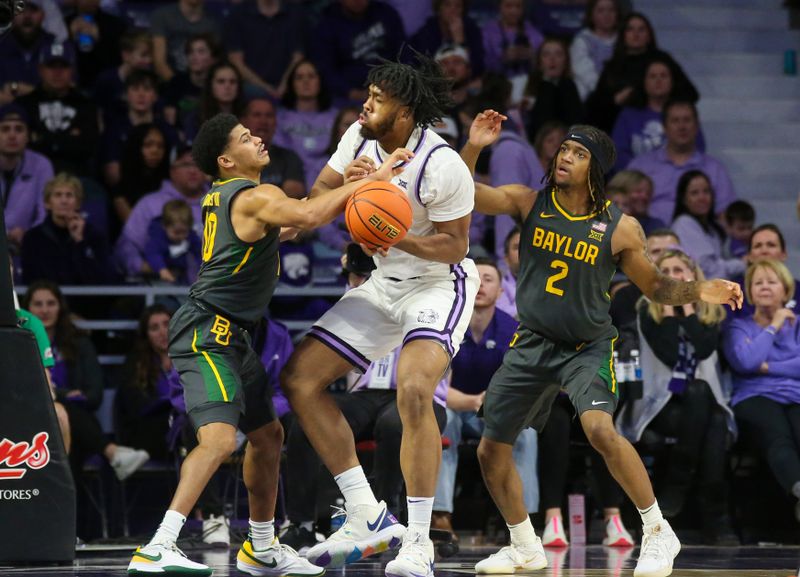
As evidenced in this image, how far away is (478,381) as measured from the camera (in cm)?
946

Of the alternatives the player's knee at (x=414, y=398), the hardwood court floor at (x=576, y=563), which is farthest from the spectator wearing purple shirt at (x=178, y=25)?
the player's knee at (x=414, y=398)

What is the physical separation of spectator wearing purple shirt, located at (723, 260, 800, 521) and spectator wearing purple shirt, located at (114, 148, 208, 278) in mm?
4022

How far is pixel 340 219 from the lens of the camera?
10.9 meters

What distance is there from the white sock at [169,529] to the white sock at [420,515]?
1.00m

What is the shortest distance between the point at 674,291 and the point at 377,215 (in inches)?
70.9

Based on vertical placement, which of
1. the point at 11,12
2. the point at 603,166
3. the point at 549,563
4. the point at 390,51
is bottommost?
the point at 549,563

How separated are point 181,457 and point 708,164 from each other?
5361mm

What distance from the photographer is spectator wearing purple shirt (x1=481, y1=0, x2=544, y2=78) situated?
12.9 m

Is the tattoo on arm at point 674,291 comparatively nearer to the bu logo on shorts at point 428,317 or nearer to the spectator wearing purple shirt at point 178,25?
the bu logo on shorts at point 428,317

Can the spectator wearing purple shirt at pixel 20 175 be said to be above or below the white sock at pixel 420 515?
above

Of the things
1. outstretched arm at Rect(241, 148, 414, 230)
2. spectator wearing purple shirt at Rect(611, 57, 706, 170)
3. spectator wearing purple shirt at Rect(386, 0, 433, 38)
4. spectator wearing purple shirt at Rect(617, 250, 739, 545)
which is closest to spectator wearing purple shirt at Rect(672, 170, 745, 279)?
spectator wearing purple shirt at Rect(611, 57, 706, 170)

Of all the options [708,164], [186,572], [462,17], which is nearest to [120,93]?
[462,17]

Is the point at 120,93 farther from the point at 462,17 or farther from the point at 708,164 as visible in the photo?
the point at 708,164

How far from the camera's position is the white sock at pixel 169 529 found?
602 cm
